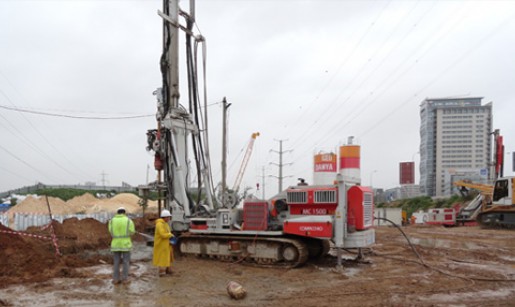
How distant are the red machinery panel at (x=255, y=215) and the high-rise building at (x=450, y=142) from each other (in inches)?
2246

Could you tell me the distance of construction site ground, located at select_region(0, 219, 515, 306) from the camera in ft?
22.0

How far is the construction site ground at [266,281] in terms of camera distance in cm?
670

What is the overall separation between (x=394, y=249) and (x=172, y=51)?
9825 mm

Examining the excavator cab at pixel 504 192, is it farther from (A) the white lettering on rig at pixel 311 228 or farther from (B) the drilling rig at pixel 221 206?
(A) the white lettering on rig at pixel 311 228

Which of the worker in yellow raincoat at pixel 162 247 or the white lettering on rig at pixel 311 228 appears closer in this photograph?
the worker in yellow raincoat at pixel 162 247

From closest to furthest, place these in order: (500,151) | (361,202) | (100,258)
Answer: (361,202) < (100,258) < (500,151)

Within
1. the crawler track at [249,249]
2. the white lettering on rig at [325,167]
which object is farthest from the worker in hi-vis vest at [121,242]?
the white lettering on rig at [325,167]

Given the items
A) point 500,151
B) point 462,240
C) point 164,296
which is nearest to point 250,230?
point 164,296

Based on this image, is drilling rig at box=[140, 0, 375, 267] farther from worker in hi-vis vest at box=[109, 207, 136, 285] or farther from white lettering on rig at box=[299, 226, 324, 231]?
worker in hi-vis vest at box=[109, 207, 136, 285]

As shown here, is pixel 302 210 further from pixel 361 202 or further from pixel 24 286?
pixel 24 286

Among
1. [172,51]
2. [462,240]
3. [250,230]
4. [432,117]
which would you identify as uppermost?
[432,117]

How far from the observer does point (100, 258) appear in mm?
10906

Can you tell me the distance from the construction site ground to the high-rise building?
5541cm

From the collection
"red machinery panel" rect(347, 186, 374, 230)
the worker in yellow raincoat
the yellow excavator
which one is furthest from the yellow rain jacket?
the yellow excavator
